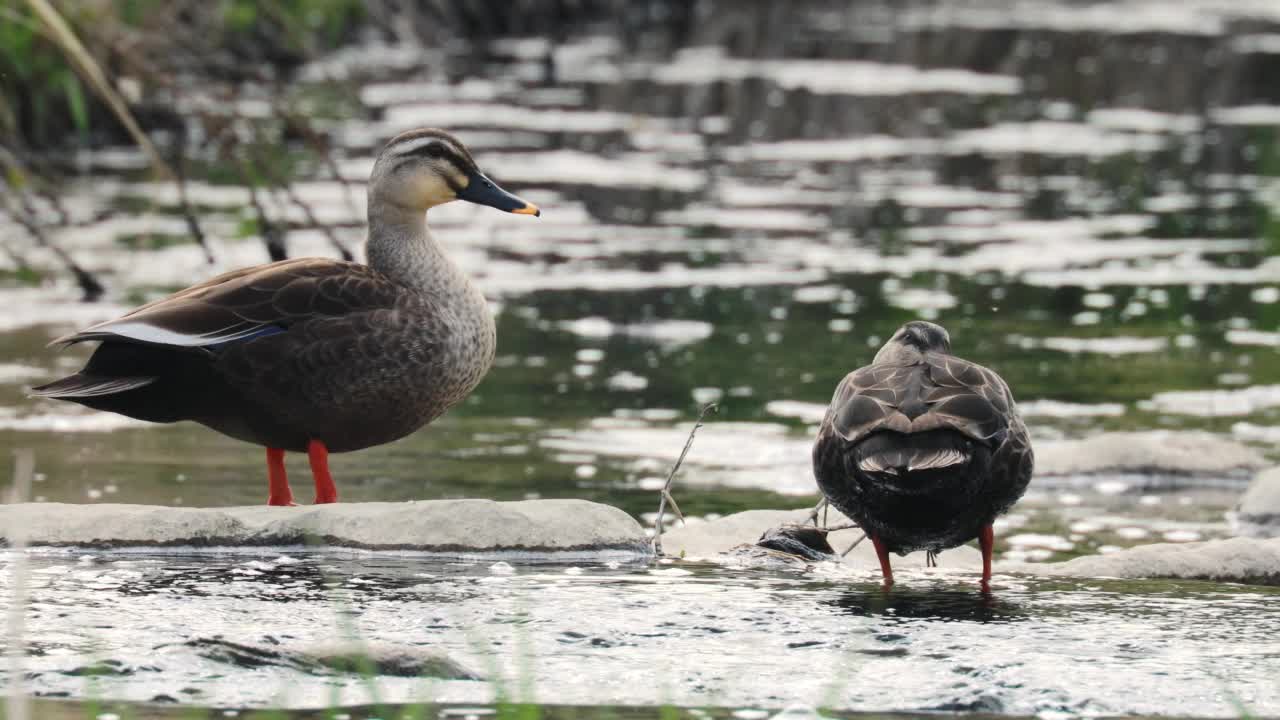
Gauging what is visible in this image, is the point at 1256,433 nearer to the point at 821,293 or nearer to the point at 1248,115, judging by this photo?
the point at 821,293

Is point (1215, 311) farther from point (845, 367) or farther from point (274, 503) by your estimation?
point (274, 503)

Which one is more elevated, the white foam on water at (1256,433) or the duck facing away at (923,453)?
the white foam on water at (1256,433)

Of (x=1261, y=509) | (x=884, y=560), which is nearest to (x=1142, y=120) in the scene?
(x=1261, y=509)

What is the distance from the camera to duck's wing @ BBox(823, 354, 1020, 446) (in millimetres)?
5316

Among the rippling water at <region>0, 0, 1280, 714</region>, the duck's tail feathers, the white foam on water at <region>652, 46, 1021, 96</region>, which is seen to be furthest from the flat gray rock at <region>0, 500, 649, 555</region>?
the white foam on water at <region>652, 46, 1021, 96</region>

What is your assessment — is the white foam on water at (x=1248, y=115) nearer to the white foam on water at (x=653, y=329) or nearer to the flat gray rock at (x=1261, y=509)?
the white foam on water at (x=653, y=329)

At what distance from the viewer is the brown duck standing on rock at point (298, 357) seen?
21.3ft

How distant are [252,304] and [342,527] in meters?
0.95

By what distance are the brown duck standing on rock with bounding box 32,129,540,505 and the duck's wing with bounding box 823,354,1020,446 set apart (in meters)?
1.60

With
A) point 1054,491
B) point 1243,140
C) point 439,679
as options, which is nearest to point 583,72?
point 1243,140

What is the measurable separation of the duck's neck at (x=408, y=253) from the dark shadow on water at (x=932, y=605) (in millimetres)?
2062

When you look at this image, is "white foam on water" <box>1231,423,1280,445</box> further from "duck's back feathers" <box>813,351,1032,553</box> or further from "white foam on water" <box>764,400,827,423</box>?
"duck's back feathers" <box>813,351,1032,553</box>

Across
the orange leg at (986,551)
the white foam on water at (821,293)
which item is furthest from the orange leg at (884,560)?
the white foam on water at (821,293)

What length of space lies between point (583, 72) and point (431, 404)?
21610 mm
